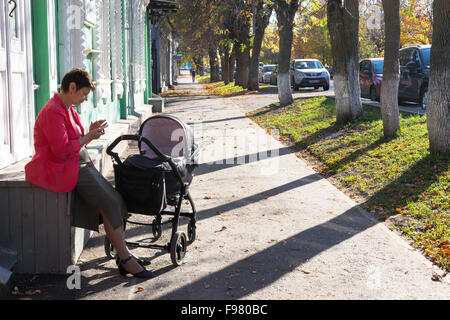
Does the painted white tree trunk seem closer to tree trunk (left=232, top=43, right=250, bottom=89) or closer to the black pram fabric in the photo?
tree trunk (left=232, top=43, right=250, bottom=89)

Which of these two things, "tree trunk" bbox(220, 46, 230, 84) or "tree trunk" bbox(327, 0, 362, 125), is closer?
"tree trunk" bbox(327, 0, 362, 125)

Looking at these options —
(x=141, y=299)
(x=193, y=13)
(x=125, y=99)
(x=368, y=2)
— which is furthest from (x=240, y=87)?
(x=141, y=299)

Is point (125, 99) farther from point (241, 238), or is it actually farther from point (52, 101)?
point (52, 101)

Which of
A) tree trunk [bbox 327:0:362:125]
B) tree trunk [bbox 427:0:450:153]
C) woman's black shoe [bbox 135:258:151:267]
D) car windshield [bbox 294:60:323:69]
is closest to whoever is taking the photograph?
woman's black shoe [bbox 135:258:151:267]

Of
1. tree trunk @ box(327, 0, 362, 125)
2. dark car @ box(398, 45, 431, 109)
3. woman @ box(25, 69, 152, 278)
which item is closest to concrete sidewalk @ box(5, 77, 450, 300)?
woman @ box(25, 69, 152, 278)

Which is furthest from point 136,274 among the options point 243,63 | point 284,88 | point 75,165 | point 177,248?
point 243,63

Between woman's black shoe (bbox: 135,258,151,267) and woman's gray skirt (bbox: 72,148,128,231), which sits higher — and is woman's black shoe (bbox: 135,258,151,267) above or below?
below

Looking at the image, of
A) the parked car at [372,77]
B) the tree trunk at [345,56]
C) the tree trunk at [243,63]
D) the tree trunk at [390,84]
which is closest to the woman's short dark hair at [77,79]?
the tree trunk at [390,84]

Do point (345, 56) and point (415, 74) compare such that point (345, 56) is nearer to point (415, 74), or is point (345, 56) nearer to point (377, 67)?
point (415, 74)

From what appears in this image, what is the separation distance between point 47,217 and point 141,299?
1.16 meters

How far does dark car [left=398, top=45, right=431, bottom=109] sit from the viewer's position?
55.0ft

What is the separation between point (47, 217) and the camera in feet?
16.3

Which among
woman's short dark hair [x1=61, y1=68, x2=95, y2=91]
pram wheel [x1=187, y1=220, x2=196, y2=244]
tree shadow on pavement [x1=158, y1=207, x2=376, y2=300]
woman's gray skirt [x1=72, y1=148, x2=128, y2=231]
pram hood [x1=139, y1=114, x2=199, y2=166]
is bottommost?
tree shadow on pavement [x1=158, y1=207, x2=376, y2=300]
